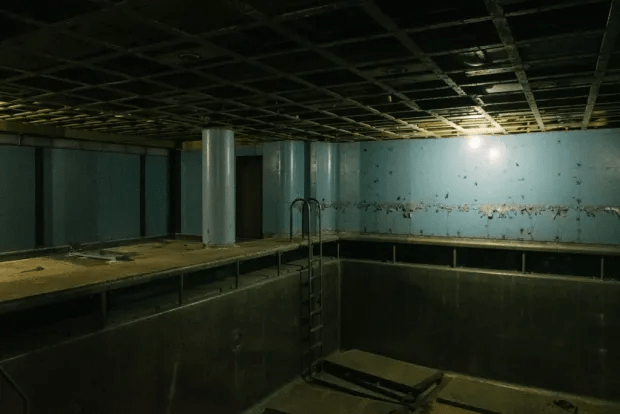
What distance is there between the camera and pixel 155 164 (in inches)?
400

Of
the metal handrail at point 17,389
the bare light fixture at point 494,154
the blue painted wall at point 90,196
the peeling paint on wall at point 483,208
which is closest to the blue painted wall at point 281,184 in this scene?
the peeling paint on wall at point 483,208

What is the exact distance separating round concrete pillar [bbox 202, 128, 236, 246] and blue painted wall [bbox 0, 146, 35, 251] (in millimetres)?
3124

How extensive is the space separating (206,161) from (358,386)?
13.3ft

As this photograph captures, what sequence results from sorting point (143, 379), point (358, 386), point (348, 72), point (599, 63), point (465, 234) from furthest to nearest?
point (465, 234)
point (358, 386)
point (143, 379)
point (348, 72)
point (599, 63)

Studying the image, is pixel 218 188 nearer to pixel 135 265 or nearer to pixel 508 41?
pixel 135 265

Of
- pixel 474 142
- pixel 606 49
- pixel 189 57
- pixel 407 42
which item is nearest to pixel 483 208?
pixel 474 142

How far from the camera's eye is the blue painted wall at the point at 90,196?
8078mm

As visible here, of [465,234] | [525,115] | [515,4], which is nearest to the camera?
[515,4]

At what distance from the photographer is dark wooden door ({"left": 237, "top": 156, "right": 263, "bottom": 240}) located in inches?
390

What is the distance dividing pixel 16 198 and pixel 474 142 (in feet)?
25.2

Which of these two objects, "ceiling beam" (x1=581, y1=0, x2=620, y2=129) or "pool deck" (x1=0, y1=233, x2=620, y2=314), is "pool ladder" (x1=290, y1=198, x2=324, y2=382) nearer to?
"pool deck" (x1=0, y1=233, x2=620, y2=314)

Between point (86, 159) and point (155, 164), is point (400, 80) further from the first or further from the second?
point (155, 164)

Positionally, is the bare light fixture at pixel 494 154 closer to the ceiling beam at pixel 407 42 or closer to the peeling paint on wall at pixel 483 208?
the peeling paint on wall at pixel 483 208

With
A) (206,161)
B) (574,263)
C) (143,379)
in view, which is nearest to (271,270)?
(206,161)
